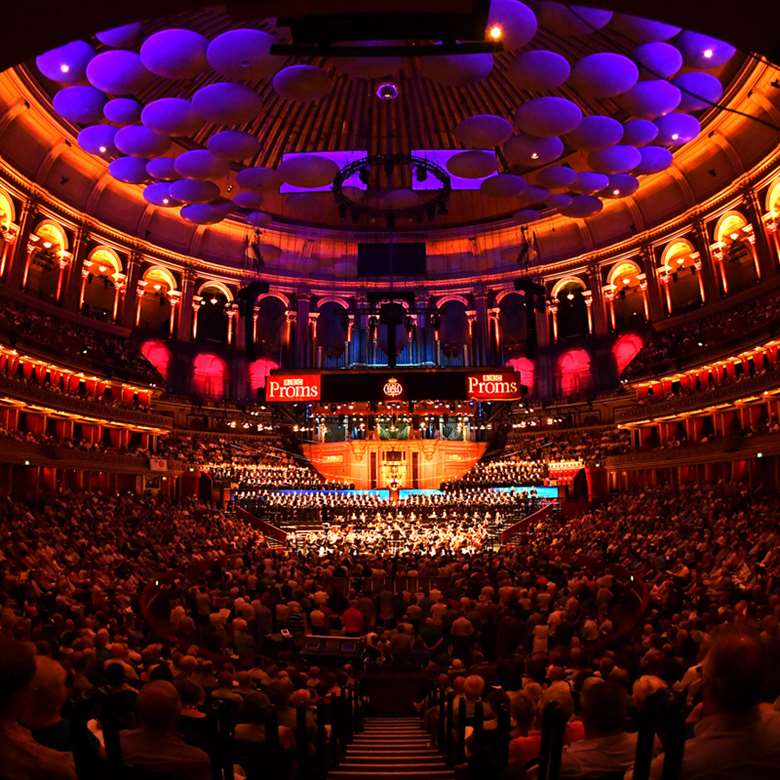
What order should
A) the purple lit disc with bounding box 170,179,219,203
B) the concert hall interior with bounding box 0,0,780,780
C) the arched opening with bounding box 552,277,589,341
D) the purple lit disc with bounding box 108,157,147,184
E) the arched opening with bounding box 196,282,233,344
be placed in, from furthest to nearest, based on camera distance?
the arched opening with bounding box 196,282,233,344, the arched opening with bounding box 552,277,589,341, the purple lit disc with bounding box 108,157,147,184, the purple lit disc with bounding box 170,179,219,203, the concert hall interior with bounding box 0,0,780,780

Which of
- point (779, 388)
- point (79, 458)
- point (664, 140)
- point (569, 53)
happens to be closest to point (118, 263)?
point (79, 458)

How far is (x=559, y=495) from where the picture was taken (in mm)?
34906

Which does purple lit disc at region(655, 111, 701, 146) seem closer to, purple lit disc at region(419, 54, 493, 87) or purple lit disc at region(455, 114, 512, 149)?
purple lit disc at region(455, 114, 512, 149)

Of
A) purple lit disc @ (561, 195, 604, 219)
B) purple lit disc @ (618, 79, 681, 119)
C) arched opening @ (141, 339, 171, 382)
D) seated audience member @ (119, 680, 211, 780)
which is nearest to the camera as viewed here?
seated audience member @ (119, 680, 211, 780)

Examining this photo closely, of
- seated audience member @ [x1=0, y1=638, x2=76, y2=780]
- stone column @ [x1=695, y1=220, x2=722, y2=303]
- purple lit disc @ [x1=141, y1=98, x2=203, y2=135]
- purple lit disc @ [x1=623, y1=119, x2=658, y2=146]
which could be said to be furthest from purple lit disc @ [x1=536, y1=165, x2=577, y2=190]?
seated audience member @ [x1=0, y1=638, x2=76, y2=780]

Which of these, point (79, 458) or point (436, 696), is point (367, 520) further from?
point (436, 696)

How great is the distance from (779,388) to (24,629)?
2596cm

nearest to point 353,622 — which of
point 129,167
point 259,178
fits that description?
point 259,178

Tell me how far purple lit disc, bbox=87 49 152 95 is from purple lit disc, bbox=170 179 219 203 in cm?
421

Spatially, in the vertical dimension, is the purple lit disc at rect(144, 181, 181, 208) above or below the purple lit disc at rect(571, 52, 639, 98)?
above

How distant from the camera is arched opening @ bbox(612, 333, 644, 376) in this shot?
44.4 meters

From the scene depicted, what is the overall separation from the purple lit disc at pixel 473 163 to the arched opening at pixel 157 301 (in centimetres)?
2651

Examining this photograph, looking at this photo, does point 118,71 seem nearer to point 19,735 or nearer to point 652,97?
point 652,97

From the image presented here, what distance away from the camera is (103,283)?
43938 millimetres
